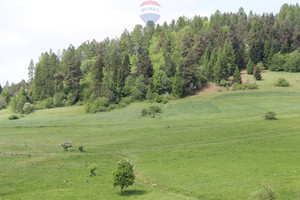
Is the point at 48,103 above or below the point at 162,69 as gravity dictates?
below

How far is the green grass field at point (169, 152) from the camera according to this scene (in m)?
40.5

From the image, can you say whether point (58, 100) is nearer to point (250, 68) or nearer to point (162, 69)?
point (162, 69)

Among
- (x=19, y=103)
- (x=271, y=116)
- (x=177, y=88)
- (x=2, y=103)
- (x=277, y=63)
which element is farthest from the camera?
(x=2, y=103)

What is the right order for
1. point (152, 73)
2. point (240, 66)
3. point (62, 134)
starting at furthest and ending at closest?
point (240, 66), point (152, 73), point (62, 134)

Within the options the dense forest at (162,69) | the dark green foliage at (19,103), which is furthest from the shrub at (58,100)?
the dark green foliage at (19,103)

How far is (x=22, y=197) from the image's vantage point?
3903 centimetres

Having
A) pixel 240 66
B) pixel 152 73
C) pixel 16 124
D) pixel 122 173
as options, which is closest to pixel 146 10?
pixel 152 73

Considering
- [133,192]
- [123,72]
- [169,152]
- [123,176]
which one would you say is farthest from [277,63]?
[123,176]

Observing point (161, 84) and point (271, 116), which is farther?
point (161, 84)

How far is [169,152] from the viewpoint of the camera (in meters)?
61.4

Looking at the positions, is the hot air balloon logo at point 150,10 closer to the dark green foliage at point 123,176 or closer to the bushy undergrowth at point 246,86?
the bushy undergrowth at point 246,86

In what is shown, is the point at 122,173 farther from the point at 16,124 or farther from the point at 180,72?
the point at 180,72

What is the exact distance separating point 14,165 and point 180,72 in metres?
88.9

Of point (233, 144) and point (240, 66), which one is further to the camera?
point (240, 66)
